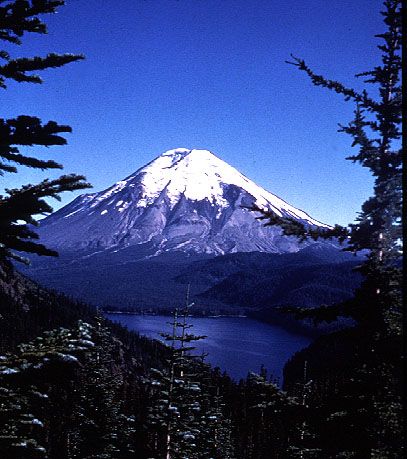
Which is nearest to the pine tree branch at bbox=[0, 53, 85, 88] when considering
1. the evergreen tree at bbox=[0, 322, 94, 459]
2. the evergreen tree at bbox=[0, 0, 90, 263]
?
the evergreen tree at bbox=[0, 0, 90, 263]

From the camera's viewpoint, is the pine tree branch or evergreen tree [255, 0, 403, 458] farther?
evergreen tree [255, 0, 403, 458]

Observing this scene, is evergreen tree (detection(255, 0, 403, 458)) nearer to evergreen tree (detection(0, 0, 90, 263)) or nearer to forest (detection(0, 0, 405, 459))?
forest (detection(0, 0, 405, 459))

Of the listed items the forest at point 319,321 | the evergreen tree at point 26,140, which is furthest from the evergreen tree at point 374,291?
the evergreen tree at point 26,140

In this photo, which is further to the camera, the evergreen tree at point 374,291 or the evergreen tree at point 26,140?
the evergreen tree at point 374,291

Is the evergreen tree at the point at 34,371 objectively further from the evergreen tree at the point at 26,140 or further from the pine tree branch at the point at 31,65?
the pine tree branch at the point at 31,65

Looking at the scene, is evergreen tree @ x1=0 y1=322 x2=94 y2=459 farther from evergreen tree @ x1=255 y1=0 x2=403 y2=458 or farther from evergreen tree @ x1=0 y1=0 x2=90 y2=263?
evergreen tree @ x1=255 y1=0 x2=403 y2=458

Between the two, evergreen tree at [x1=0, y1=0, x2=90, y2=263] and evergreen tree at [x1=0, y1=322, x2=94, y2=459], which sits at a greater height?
evergreen tree at [x1=0, y1=0, x2=90, y2=263]

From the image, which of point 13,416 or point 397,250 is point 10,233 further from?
point 397,250

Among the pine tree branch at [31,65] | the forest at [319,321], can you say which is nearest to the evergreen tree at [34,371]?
the forest at [319,321]

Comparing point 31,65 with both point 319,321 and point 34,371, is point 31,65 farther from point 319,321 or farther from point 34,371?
point 319,321

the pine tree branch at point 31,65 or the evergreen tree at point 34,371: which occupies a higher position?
the pine tree branch at point 31,65
